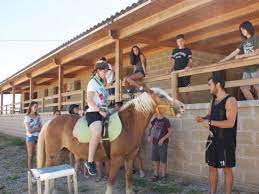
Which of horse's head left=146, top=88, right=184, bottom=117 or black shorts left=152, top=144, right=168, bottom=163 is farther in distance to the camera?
black shorts left=152, top=144, right=168, bottom=163

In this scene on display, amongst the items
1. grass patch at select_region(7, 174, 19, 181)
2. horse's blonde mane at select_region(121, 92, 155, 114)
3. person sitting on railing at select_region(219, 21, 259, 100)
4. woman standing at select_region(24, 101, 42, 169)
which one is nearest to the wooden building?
person sitting on railing at select_region(219, 21, 259, 100)

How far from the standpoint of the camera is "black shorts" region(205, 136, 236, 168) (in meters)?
4.82

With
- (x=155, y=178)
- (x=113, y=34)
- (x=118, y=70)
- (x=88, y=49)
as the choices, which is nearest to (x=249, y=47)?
(x=155, y=178)

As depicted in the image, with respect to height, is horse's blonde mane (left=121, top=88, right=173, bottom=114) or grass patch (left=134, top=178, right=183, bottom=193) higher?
horse's blonde mane (left=121, top=88, right=173, bottom=114)

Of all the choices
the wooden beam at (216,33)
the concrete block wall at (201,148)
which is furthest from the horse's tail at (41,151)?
the wooden beam at (216,33)

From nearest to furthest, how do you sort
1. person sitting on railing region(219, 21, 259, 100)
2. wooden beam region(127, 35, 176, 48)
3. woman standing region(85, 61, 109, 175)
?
1. woman standing region(85, 61, 109, 175)
2. person sitting on railing region(219, 21, 259, 100)
3. wooden beam region(127, 35, 176, 48)

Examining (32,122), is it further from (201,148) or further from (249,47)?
(249,47)

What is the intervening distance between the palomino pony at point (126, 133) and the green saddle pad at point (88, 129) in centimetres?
9

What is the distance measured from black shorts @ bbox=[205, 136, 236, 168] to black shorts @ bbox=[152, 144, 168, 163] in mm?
2429

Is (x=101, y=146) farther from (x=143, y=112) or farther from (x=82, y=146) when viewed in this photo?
(x=143, y=112)

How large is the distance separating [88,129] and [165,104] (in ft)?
4.52

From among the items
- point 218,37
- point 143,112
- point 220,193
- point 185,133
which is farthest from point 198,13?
point 220,193

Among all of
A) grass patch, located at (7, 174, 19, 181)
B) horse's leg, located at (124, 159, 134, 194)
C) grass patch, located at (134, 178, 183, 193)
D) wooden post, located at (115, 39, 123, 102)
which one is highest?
wooden post, located at (115, 39, 123, 102)

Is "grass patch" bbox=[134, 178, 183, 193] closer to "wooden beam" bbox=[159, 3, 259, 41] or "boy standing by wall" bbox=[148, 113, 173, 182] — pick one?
"boy standing by wall" bbox=[148, 113, 173, 182]
